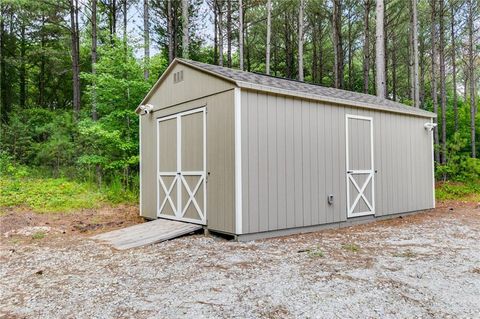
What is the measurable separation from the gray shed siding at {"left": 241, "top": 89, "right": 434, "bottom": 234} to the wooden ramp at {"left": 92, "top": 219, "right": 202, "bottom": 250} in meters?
1.10

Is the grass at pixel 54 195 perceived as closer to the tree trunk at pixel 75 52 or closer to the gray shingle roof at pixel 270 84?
the gray shingle roof at pixel 270 84

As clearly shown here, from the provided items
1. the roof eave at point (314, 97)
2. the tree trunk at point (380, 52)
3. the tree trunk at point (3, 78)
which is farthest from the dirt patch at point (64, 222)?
the tree trunk at point (3, 78)

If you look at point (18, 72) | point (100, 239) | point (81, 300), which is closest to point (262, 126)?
point (100, 239)

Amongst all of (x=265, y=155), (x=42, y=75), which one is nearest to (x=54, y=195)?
(x=265, y=155)

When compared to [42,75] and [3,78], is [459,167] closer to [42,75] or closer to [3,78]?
[42,75]

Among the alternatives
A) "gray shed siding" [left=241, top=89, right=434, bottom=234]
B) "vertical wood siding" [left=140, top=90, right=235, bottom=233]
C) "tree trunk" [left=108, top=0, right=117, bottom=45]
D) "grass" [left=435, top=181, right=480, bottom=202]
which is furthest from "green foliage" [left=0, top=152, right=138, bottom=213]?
"grass" [left=435, top=181, right=480, bottom=202]

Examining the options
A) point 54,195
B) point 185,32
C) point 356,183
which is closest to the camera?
point 356,183

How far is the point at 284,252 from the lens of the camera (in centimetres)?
429

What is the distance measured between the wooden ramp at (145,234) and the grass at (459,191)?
7920 mm

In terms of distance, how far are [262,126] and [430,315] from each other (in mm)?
3259

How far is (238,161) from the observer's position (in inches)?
189

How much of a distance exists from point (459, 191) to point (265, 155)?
8097 mm

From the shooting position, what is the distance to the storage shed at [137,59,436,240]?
16.2 ft

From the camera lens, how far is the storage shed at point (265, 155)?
16.2 ft
